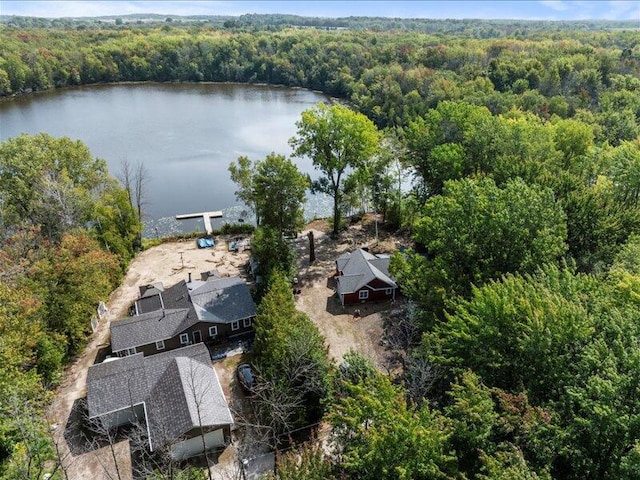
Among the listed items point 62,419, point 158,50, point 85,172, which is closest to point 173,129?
point 85,172

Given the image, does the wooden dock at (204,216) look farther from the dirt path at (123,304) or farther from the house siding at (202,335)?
the house siding at (202,335)

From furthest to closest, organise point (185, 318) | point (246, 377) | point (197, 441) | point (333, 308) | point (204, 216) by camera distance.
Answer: point (204, 216) → point (333, 308) → point (185, 318) → point (246, 377) → point (197, 441)

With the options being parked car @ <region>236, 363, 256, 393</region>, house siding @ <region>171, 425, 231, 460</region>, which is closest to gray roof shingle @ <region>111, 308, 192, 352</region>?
parked car @ <region>236, 363, 256, 393</region>

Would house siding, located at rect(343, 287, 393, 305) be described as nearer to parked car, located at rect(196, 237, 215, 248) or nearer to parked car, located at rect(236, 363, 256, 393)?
parked car, located at rect(236, 363, 256, 393)

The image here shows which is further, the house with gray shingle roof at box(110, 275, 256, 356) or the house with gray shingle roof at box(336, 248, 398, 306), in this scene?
the house with gray shingle roof at box(336, 248, 398, 306)

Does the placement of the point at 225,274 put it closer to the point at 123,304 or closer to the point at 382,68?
the point at 123,304

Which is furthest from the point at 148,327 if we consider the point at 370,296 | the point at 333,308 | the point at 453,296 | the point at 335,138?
the point at 335,138
